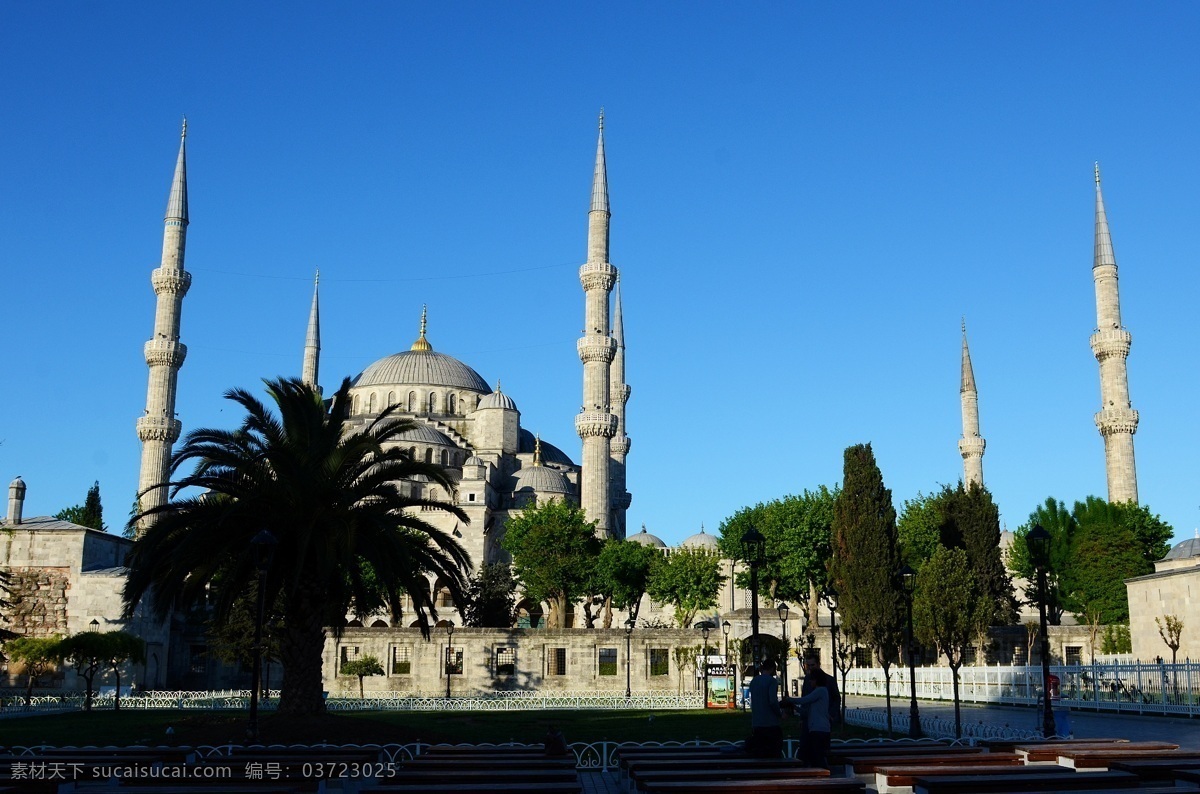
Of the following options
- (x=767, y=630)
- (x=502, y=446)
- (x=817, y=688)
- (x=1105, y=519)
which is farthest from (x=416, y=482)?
(x=817, y=688)

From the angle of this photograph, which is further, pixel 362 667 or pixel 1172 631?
pixel 362 667

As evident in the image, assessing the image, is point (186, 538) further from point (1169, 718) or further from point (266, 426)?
point (1169, 718)

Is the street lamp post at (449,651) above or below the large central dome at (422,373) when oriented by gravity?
below

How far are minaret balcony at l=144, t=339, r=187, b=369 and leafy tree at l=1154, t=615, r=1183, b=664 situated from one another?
38.0m

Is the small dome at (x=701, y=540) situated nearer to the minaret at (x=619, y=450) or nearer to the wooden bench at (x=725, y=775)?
→ the minaret at (x=619, y=450)

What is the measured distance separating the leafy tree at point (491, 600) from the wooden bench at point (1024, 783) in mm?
39798

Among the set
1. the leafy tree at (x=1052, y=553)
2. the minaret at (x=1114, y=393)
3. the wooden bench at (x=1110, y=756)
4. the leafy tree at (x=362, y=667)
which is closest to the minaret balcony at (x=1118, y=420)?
the minaret at (x=1114, y=393)

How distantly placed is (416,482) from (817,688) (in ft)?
164

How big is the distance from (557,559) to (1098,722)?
2786cm

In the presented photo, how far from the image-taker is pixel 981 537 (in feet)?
144

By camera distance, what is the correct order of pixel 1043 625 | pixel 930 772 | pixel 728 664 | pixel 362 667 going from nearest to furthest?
pixel 930 772, pixel 1043 625, pixel 728 664, pixel 362 667

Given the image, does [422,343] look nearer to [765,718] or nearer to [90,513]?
[90,513]

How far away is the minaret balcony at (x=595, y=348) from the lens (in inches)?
1930

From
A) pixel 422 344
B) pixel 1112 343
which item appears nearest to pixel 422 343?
pixel 422 344
